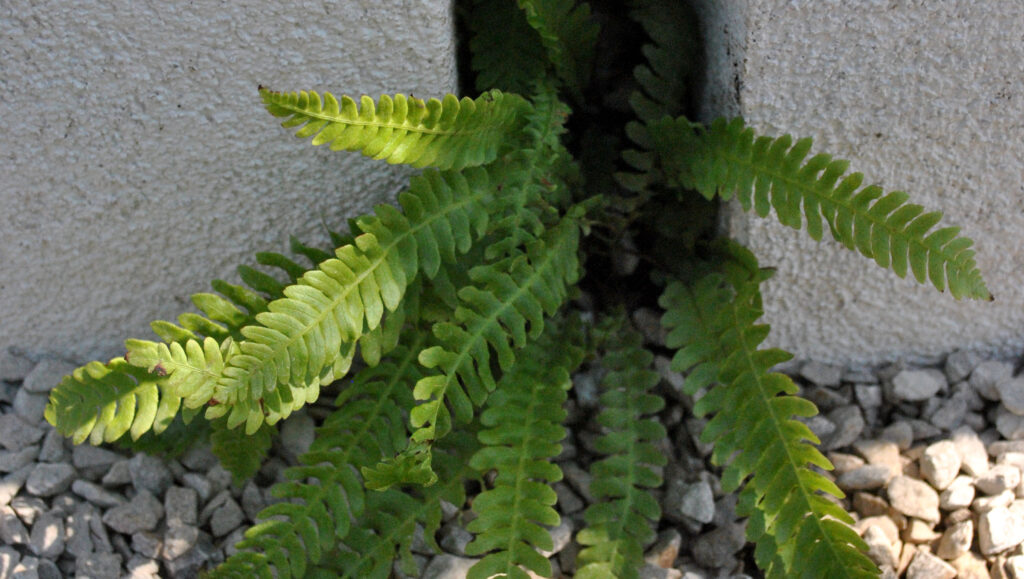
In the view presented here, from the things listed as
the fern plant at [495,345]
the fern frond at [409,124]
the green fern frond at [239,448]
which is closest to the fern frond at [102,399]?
the fern plant at [495,345]

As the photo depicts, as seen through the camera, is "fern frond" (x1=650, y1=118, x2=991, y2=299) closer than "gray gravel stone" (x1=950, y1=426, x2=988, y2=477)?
Yes

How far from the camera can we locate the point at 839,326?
1.67 metres

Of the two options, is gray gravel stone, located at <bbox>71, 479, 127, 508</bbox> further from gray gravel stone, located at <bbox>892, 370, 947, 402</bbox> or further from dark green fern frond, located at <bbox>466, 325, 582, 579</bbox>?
gray gravel stone, located at <bbox>892, 370, 947, 402</bbox>

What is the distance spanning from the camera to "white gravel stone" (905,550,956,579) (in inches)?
54.4

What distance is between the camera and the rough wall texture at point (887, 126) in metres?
1.38

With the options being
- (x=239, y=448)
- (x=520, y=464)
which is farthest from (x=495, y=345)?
(x=239, y=448)

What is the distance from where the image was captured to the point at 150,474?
148 centimetres

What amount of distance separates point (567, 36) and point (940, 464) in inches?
37.0

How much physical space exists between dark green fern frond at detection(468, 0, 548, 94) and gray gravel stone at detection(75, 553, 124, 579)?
952mm

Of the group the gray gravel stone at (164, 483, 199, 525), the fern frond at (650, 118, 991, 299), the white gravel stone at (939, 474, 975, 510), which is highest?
the fern frond at (650, 118, 991, 299)

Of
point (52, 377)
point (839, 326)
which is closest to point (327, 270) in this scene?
point (52, 377)

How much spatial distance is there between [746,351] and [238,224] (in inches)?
33.4

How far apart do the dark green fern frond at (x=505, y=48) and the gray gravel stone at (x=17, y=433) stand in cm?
95

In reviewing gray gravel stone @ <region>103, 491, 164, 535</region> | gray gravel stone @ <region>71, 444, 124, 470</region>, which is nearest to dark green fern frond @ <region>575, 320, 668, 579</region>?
gray gravel stone @ <region>103, 491, 164, 535</region>
